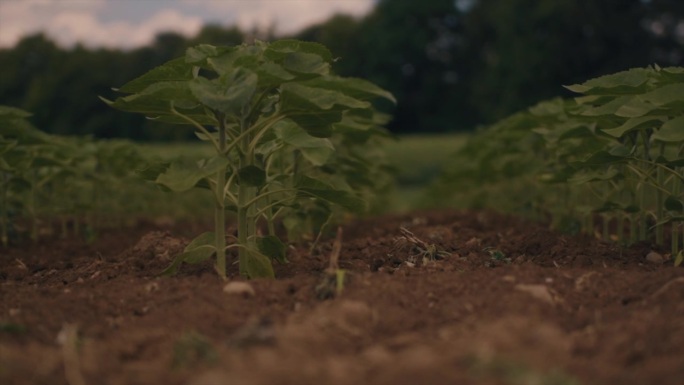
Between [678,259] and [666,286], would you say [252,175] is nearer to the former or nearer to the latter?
[666,286]

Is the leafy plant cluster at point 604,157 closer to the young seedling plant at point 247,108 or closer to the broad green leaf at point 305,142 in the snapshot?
the young seedling plant at point 247,108

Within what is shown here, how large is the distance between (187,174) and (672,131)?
2.41 meters

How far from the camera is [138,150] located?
27.7ft

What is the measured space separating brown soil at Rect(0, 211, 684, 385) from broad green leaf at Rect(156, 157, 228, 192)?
0.43 meters

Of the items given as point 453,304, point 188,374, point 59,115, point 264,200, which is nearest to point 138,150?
point 264,200

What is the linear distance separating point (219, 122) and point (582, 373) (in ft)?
7.06

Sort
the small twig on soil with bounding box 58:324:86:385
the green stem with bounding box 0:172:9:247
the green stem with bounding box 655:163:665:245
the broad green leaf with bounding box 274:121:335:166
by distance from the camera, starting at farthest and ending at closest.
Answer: the green stem with bounding box 0:172:9:247
the green stem with bounding box 655:163:665:245
the broad green leaf with bounding box 274:121:335:166
the small twig on soil with bounding box 58:324:86:385

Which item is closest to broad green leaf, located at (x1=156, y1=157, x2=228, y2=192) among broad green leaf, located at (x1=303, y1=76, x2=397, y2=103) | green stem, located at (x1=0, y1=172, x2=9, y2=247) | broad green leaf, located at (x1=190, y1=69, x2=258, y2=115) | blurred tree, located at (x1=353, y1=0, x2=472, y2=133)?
broad green leaf, located at (x1=190, y1=69, x2=258, y2=115)

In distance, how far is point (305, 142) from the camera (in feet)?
12.9

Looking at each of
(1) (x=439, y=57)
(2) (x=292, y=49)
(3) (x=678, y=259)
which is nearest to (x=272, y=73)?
(2) (x=292, y=49)

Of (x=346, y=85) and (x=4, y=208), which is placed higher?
(x=346, y=85)

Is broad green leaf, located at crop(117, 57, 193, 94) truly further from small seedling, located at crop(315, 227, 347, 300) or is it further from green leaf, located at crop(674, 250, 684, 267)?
green leaf, located at crop(674, 250, 684, 267)

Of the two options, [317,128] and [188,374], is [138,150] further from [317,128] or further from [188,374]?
[188,374]

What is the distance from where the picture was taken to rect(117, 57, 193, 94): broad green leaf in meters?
3.97
